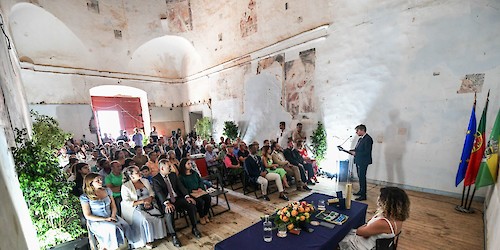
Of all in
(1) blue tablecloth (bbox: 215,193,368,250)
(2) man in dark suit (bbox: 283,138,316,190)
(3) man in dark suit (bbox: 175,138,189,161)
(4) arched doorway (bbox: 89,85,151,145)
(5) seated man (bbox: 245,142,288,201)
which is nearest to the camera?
(1) blue tablecloth (bbox: 215,193,368,250)

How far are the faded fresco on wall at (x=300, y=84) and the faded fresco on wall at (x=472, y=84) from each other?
11.8 feet

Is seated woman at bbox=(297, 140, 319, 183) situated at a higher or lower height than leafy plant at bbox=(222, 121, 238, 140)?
lower

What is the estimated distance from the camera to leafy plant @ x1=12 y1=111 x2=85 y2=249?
8.07 feet

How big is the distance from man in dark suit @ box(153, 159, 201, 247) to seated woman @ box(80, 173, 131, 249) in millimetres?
675

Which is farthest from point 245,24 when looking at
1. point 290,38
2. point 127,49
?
point 127,49

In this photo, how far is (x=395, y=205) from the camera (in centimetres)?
188

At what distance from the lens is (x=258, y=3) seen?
27.0ft

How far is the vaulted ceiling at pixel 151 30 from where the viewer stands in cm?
779

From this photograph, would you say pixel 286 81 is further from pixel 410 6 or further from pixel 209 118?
pixel 209 118

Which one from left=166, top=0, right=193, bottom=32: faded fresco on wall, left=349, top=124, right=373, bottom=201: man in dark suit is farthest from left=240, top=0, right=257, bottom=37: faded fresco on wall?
left=349, top=124, right=373, bottom=201: man in dark suit

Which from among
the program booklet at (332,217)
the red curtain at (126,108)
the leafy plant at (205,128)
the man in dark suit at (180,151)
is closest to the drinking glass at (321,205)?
the program booklet at (332,217)

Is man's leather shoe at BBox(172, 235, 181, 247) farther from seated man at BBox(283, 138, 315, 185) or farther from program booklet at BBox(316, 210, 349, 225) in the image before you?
seated man at BBox(283, 138, 315, 185)

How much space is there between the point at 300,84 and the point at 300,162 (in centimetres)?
305

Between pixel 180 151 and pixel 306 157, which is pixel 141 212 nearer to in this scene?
pixel 180 151
